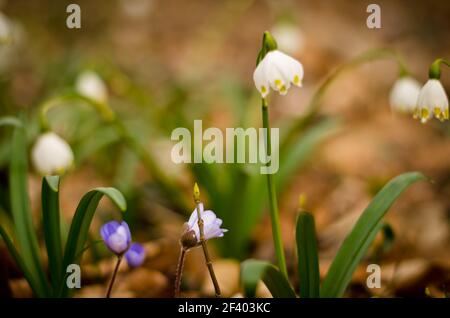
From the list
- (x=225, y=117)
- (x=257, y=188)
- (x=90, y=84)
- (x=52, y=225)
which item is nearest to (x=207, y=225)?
(x=52, y=225)

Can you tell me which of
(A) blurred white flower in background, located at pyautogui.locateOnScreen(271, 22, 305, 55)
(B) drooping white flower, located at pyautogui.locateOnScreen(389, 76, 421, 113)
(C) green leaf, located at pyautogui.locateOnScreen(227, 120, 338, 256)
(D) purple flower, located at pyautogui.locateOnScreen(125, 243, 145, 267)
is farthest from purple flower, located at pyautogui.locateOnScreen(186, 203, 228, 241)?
(A) blurred white flower in background, located at pyautogui.locateOnScreen(271, 22, 305, 55)

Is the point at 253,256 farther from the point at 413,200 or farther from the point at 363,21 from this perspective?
the point at 363,21

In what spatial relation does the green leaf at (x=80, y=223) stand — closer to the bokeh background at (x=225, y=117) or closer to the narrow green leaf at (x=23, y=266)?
the narrow green leaf at (x=23, y=266)

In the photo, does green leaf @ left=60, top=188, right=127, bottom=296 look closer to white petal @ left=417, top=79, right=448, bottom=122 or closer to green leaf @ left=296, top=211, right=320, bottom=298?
green leaf @ left=296, top=211, right=320, bottom=298

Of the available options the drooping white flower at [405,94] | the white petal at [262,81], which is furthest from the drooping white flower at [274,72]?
the drooping white flower at [405,94]

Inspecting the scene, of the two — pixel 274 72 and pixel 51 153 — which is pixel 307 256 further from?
pixel 51 153

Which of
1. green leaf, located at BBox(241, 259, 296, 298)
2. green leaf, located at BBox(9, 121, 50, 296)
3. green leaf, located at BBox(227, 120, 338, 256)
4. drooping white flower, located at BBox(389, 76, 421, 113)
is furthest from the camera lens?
green leaf, located at BBox(227, 120, 338, 256)
